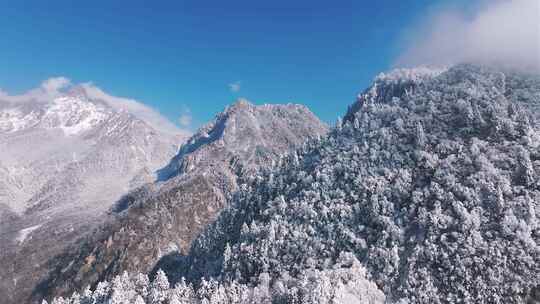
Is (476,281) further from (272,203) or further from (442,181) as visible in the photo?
(272,203)

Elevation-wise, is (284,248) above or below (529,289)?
above

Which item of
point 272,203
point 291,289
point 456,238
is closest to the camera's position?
point 291,289

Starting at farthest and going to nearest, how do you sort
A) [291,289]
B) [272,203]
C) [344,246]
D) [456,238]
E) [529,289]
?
1. [272,203]
2. [344,246]
3. [456,238]
4. [291,289]
5. [529,289]

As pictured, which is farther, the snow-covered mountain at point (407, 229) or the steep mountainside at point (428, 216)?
the steep mountainside at point (428, 216)

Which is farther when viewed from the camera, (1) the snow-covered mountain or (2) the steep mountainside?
(2) the steep mountainside

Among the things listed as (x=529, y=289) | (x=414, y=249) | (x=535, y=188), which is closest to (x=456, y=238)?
(x=414, y=249)

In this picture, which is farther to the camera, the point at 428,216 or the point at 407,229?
the point at 407,229

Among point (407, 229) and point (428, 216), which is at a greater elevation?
point (428, 216)

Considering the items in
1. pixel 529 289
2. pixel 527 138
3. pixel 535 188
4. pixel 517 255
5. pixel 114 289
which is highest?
pixel 527 138
